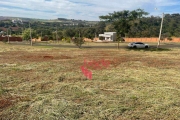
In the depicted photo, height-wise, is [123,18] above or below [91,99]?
above

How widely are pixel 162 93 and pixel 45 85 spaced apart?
4.56 m

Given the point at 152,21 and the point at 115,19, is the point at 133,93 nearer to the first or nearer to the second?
the point at 115,19

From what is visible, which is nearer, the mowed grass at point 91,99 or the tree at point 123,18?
the mowed grass at point 91,99

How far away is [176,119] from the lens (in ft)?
15.0

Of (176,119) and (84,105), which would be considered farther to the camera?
(84,105)

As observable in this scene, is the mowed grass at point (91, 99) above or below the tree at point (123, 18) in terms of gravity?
below

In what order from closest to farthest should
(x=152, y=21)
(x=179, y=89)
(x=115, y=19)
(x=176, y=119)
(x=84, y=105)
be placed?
(x=176, y=119), (x=84, y=105), (x=179, y=89), (x=115, y=19), (x=152, y=21)

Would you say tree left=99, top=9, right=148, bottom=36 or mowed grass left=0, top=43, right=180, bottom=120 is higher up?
tree left=99, top=9, right=148, bottom=36

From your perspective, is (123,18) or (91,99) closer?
(91,99)

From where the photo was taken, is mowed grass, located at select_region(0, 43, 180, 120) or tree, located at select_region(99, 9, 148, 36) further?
tree, located at select_region(99, 9, 148, 36)

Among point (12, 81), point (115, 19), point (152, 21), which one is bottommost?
point (12, 81)

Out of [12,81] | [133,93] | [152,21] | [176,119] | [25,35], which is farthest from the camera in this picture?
[152,21]

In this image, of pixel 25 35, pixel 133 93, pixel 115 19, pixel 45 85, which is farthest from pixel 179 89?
pixel 25 35

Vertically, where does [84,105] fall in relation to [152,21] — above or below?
below
